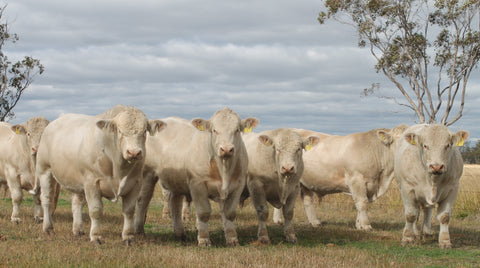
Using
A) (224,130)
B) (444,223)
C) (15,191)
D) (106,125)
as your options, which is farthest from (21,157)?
(444,223)

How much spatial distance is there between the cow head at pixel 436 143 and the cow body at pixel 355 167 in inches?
138

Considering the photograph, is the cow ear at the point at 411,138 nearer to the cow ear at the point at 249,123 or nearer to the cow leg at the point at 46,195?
the cow ear at the point at 249,123

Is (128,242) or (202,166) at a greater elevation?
(202,166)

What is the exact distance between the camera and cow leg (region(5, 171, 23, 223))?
1233 cm

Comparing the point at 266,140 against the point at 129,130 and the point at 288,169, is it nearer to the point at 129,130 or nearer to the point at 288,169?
the point at 288,169

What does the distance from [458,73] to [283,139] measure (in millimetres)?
24543

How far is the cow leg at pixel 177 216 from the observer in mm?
10250

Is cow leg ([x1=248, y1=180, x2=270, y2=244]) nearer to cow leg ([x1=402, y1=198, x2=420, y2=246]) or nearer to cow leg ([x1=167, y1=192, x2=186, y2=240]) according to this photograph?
cow leg ([x1=167, y1=192, x2=186, y2=240])

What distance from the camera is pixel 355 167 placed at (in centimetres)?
1313

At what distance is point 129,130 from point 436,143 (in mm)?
4729

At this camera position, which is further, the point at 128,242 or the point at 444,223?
the point at 444,223

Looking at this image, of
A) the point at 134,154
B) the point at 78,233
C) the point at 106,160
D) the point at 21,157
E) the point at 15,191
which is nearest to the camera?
the point at 134,154

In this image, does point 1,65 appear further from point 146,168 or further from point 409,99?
point 146,168

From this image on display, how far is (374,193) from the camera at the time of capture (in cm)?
1314
